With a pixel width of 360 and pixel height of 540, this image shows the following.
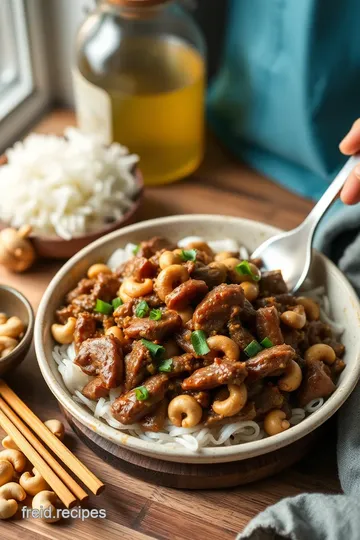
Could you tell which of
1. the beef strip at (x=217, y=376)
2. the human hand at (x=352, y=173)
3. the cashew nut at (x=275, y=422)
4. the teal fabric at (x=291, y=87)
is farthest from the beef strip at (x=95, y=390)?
the teal fabric at (x=291, y=87)

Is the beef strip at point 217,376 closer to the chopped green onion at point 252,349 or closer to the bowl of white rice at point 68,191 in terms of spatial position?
the chopped green onion at point 252,349

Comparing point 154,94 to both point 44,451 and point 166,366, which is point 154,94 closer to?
point 166,366

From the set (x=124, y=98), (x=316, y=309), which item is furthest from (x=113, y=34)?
(x=316, y=309)

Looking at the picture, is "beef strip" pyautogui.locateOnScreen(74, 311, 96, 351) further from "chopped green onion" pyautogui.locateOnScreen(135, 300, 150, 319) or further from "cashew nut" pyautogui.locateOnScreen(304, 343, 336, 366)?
"cashew nut" pyautogui.locateOnScreen(304, 343, 336, 366)

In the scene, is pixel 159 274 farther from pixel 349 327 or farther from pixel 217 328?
pixel 349 327

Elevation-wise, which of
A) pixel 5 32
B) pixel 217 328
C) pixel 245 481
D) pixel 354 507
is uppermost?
pixel 5 32
